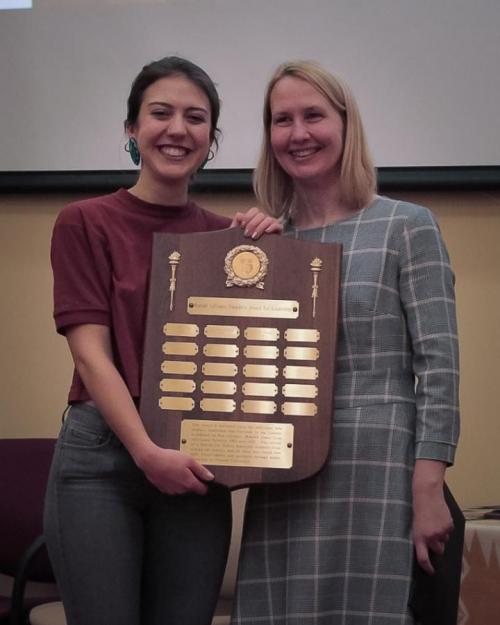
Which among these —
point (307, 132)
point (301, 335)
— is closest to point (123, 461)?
point (301, 335)

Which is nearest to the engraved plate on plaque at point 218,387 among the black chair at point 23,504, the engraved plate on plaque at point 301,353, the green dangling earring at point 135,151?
the engraved plate on plaque at point 301,353

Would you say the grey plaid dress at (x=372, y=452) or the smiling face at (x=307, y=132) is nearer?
the grey plaid dress at (x=372, y=452)

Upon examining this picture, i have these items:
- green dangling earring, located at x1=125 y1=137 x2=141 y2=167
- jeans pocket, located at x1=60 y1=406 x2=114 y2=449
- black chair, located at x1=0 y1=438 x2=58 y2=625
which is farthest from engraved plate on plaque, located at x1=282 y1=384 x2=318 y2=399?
black chair, located at x1=0 y1=438 x2=58 y2=625

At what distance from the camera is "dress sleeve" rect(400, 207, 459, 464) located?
5.90 ft

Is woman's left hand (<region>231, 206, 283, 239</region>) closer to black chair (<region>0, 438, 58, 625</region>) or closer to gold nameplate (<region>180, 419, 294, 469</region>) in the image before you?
gold nameplate (<region>180, 419, 294, 469</region>)

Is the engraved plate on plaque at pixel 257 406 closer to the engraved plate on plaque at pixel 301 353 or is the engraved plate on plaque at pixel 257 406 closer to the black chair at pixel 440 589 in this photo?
the engraved plate on plaque at pixel 301 353

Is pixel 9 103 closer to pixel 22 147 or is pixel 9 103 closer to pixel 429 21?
A: pixel 22 147

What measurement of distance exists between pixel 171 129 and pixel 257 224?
0.27m

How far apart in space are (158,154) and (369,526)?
0.83m

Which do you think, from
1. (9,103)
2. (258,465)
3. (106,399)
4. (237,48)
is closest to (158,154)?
(106,399)

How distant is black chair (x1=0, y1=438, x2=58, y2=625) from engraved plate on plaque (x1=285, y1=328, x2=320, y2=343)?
1464 millimetres

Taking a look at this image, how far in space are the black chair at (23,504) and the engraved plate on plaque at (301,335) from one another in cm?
146

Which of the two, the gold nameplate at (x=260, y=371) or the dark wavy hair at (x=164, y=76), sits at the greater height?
the dark wavy hair at (x=164, y=76)

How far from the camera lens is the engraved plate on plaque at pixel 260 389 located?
6.04ft
